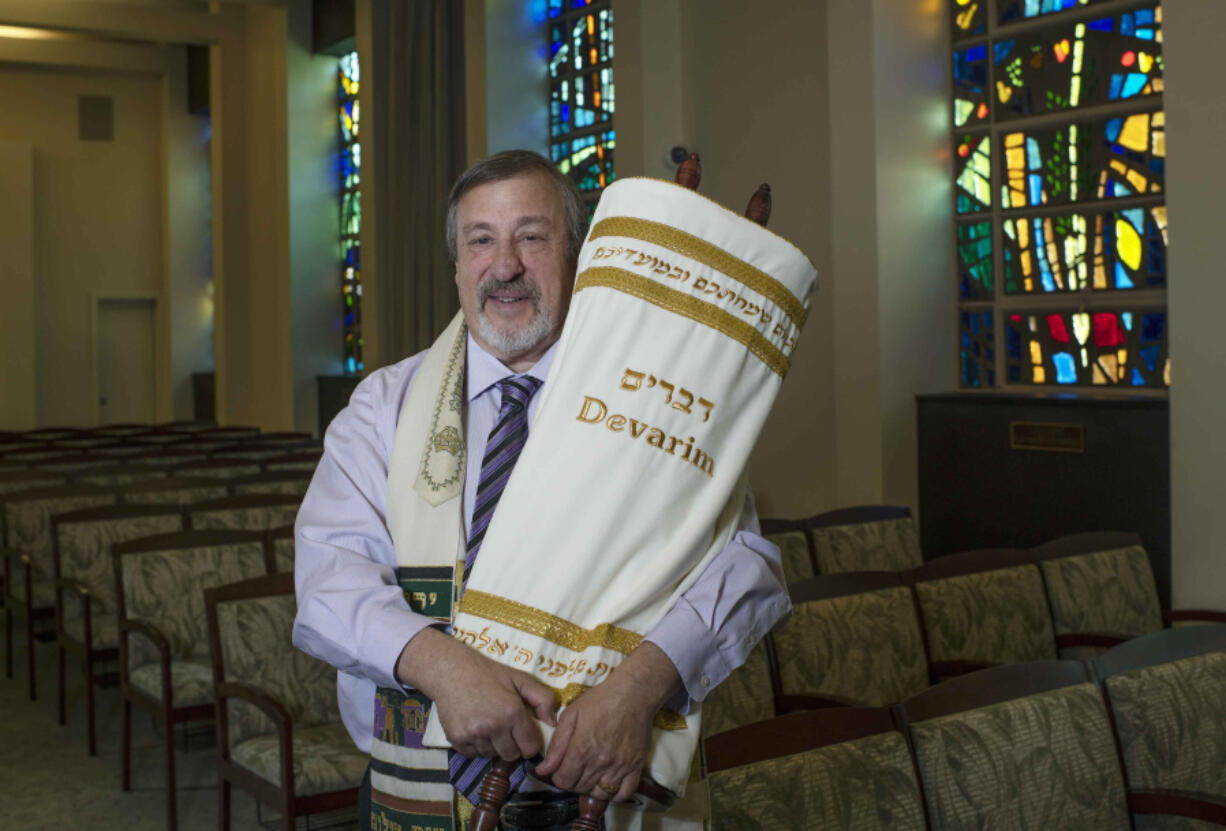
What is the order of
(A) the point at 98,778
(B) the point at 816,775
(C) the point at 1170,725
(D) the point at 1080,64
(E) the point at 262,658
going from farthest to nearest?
(D) the point at 1080,64, (A) the point at 98,778, (E) the point at 262,658, (C) the point at 1170,725, (B) the point at 816,775

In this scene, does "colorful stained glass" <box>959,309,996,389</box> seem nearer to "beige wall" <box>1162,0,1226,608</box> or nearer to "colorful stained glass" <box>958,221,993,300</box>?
"colorful stained glass" <box>958,221,993,300</box>

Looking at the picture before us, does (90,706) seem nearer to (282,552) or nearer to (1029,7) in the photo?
(282,552)

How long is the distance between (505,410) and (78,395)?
1765 centimetres

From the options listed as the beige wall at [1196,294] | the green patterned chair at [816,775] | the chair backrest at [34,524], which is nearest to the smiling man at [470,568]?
the green patterned chair at [816,775]

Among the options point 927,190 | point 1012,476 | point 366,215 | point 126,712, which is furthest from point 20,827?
point 366,215

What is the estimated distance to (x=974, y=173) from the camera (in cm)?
693

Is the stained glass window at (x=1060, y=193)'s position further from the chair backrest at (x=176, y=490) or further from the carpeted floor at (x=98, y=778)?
the carpeted floor at (x=98, y=778)

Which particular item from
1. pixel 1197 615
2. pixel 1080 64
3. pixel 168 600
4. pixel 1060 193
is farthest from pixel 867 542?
pixel 1080 64

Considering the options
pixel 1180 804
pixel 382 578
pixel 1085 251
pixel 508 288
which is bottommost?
pixel 1180 804

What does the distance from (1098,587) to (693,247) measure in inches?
124

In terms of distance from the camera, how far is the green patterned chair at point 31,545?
5.38 metres

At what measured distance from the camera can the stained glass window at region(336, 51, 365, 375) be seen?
13703mm

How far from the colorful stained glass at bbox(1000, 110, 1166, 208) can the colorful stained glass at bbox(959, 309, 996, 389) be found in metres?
0.67

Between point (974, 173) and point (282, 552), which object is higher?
point (974, 173)
